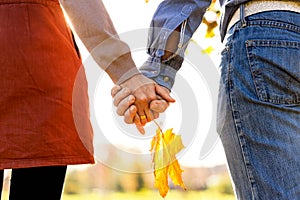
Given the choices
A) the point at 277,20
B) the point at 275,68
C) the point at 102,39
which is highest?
the point at 102,39

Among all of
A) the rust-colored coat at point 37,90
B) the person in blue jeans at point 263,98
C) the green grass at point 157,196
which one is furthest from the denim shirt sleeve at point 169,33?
the green grass at point 157,196

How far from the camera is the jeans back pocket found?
1903 millimetres

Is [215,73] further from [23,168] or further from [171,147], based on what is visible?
[23,168]

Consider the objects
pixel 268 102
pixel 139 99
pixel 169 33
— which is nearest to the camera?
pixel 268 102

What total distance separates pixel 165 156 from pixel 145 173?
112 mm

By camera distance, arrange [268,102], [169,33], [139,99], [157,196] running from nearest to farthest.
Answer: [268,102] < [139,99] < [169,33] < [157,196]

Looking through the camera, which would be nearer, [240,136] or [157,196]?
[240,136]

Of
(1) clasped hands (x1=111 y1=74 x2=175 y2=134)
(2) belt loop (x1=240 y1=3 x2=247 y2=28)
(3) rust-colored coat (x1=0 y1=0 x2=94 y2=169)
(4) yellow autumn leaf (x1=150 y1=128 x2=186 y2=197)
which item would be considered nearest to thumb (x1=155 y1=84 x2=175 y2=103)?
(1) clasped hands (x1=111 y1=74 x2=175 y2=134)

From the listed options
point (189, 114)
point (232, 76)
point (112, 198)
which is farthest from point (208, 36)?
point (112, 198)

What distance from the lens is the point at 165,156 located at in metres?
2.31

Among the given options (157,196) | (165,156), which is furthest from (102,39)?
(157,196)

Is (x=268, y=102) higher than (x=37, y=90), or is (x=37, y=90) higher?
(x=37, y=90)

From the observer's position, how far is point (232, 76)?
1.94 m

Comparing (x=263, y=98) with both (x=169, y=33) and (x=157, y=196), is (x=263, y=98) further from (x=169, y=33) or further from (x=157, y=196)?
(x=157, y=196)
